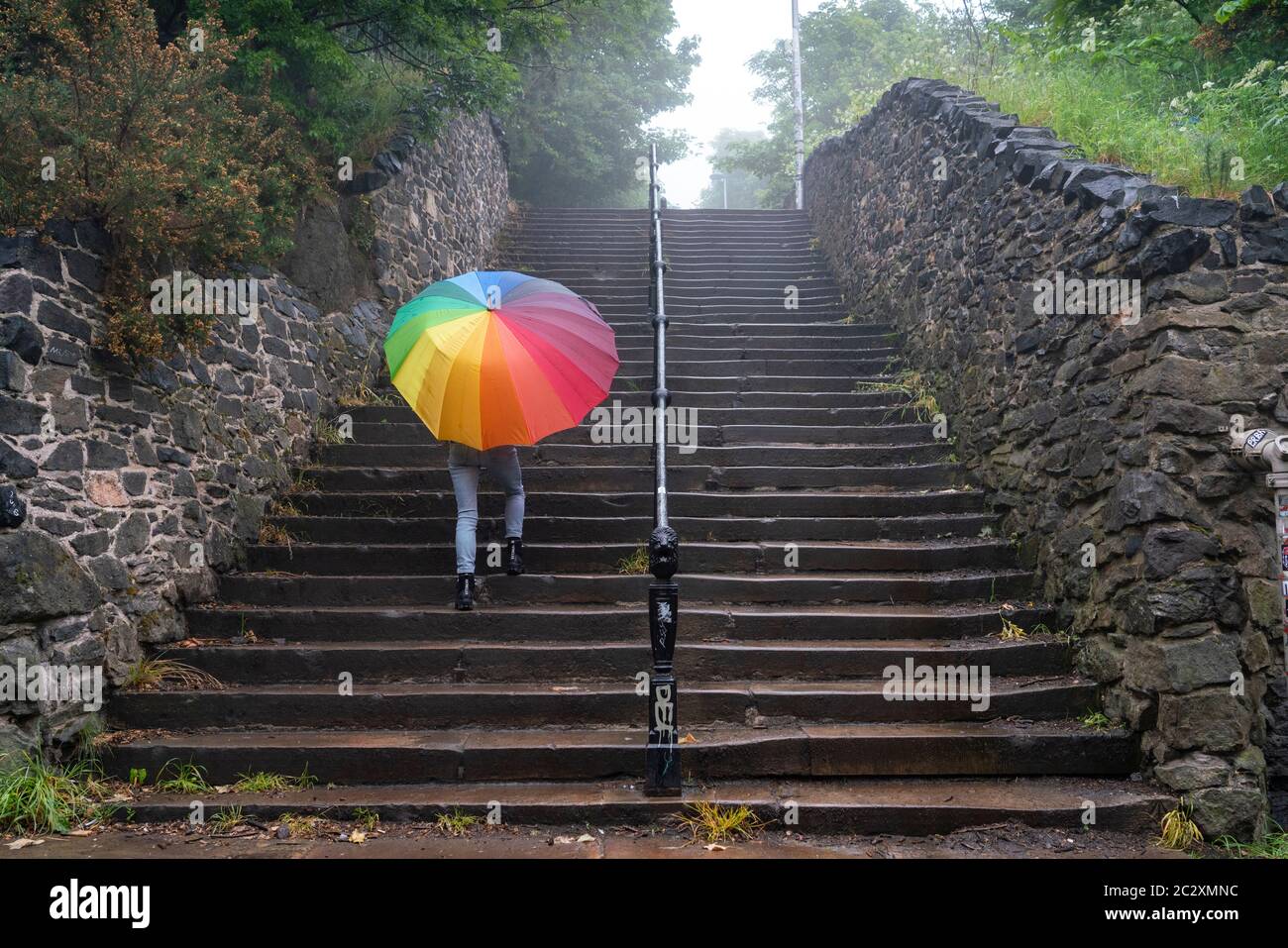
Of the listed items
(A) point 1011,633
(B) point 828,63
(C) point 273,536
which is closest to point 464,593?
(C) point 273,536

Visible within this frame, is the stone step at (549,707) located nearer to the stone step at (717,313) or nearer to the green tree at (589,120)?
the stone step at (717,313)

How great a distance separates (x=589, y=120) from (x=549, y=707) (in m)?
16.0

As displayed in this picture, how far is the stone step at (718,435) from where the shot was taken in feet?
23.9

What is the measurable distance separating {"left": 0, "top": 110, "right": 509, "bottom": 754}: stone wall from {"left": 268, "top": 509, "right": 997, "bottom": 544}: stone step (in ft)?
1.90

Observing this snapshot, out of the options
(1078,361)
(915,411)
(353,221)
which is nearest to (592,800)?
(1078,361)

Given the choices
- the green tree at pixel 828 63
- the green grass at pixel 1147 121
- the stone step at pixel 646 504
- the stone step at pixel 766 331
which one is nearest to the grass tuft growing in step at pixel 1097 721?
the stone step at pixel 646 504

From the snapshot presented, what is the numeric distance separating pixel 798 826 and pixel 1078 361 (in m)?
3.06

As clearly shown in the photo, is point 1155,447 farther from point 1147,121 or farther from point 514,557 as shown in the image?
point 514,557

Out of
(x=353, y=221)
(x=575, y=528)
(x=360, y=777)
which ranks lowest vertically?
(x=360, y=777)

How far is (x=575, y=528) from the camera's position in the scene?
618 centimetres

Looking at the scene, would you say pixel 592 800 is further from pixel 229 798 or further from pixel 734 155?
pixel 734 155

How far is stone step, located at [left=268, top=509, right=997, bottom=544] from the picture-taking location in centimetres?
616

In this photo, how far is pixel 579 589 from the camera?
5.62 meters

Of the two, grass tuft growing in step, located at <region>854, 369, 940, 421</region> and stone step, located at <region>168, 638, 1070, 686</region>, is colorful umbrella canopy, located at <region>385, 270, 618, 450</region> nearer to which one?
stone step, located at <region>168, 638, 1070, 686</region>
